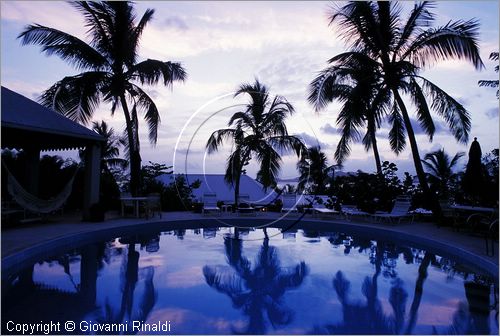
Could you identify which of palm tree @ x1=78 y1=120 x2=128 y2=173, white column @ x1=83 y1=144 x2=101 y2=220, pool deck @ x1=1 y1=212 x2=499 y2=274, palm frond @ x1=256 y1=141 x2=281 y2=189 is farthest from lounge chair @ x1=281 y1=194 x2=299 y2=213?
palm tree @ x1=78 y1=120 x2=128 y2=173

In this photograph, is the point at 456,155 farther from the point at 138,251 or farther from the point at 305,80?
the point at 138,251

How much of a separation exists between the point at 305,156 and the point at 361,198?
364 cm

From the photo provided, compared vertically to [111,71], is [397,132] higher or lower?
lower

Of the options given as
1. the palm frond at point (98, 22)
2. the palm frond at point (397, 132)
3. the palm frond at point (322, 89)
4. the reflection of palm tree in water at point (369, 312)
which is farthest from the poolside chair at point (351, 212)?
the palm frond at point (98, 22)

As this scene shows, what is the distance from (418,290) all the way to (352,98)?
7.27 metres

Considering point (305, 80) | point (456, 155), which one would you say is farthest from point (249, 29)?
point (456, 155)

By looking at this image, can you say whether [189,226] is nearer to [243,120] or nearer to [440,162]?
[243,120]

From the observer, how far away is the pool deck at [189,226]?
720 cm

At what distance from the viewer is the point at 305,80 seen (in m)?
13.2

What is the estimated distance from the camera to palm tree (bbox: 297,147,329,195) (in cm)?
1889

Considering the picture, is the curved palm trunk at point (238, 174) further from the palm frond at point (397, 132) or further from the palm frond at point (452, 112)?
the palm frond at point (452, 112)

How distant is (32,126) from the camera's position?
8.99m

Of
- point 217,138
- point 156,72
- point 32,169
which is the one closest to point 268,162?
point 217,138

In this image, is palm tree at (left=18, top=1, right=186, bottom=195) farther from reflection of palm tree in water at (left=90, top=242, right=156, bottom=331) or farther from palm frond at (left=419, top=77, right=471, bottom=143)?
palm frond at (left=419, top=77, right=471, bottom=143)
